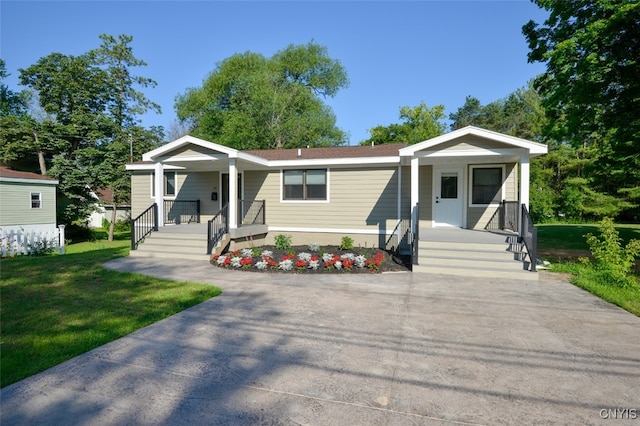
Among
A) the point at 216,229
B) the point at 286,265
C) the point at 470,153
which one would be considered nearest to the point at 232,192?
the point at 216,229

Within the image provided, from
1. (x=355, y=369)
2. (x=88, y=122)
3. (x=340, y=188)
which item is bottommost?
(x=355, y=369)

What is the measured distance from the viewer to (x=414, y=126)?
33.0 meters

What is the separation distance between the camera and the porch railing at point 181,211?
12.9m

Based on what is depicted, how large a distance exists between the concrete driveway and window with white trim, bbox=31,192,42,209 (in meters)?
17.5

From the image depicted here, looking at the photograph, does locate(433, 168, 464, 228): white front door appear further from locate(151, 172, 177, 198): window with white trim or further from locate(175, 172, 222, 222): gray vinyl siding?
locate(151, 172, 177, 198): window with white trim

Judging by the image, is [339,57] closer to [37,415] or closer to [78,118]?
[78,118]

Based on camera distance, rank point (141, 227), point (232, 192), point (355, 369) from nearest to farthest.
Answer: point (355, 369)
point (232, 192)
point (141, 227)

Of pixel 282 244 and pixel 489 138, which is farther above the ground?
pixel 489 138

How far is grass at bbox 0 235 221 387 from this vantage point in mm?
3400

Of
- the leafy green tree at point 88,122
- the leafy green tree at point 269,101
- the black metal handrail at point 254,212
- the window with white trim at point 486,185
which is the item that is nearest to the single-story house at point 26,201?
the leafy green tree at point 88,122

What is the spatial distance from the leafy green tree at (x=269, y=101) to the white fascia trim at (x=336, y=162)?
16.3 metres

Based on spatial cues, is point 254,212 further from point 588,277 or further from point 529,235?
point 588,277

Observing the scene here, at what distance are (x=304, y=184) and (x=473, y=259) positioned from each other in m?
6.04

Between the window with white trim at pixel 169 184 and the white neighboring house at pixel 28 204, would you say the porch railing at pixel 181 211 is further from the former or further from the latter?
the white neighboring house at pixel 28 204
